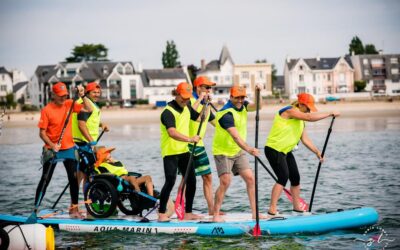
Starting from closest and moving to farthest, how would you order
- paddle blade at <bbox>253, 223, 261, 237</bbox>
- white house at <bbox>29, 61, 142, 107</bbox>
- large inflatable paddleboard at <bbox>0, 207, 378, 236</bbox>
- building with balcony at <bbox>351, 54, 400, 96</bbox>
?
paddle blade at <bbox>253, 223, 261, 237</bbox> → large inflatable paddleboard at <bbox>0, 207, 378, 236</bbox> → white house at <bbox>29, 61, 142, 107</bbox> → building with balcony at <bbox>351, 54, 400, 96</bbox>

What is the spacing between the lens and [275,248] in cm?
855

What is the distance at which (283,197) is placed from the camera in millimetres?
12992

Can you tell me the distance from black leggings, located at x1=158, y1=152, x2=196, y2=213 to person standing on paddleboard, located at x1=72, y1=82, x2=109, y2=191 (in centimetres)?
162

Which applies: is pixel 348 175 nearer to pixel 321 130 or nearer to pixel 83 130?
pixel 83 130

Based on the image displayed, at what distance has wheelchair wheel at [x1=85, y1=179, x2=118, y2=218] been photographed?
9.68m

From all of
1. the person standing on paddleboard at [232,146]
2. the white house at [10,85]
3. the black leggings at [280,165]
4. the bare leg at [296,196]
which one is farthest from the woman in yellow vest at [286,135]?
the white house at [10,85]

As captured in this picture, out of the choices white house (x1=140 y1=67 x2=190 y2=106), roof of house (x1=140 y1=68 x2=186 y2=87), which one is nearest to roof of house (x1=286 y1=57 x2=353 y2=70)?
white house (x1=140 y1=67 x2=190 y2=106)

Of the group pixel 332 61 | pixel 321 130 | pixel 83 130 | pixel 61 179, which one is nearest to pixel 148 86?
pixel 332 61

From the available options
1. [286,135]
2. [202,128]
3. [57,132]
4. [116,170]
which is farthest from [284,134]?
[57,132]

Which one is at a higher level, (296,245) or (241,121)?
(241,121)

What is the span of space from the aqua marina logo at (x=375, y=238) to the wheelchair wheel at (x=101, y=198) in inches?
155

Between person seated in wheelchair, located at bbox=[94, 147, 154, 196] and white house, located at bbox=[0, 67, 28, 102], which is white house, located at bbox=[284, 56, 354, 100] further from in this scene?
person seated in wheelchair, located at bbox=[94, 147, 154, 196]

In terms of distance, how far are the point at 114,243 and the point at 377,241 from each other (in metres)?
3.91

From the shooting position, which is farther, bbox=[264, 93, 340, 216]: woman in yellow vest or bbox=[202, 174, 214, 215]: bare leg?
bbox=[202, 174, 214, 215]: bare leg
